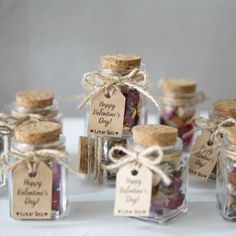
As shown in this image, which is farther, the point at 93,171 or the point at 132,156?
the point at 93,171

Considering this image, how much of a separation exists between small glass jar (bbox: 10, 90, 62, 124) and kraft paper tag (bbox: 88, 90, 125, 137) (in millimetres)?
142

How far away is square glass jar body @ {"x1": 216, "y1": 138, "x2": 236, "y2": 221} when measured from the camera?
746 millimetres

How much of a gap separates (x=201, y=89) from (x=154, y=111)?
0.15 m

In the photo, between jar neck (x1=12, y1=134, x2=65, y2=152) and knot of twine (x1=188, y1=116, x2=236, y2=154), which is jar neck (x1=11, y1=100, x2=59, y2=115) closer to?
jar neck (x1=12, y1=134, x2=65, y2=152)

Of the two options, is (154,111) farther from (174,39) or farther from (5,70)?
(5,70)

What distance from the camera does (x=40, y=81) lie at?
1.32 meters

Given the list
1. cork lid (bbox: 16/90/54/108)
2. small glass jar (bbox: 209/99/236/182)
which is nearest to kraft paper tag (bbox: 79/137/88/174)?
cork lid (bbox: 16/90/54/108)

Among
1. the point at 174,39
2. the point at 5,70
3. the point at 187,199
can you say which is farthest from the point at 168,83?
the point at 5,70

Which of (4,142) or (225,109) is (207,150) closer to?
(225,109)

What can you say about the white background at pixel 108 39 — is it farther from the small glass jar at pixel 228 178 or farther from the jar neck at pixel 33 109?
the small glass jar at pixel 228 178

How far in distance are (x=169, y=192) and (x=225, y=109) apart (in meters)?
0.24

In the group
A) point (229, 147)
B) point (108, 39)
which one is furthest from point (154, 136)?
point (108, 39)

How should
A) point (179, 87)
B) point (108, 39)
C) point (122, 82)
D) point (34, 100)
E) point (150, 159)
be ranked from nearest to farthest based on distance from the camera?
1. point (150, 159)
2. point (122, 82)
3. point (34, 100)
4. point (179, 87)
5. point (108, 39)

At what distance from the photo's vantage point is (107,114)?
2.79ft
